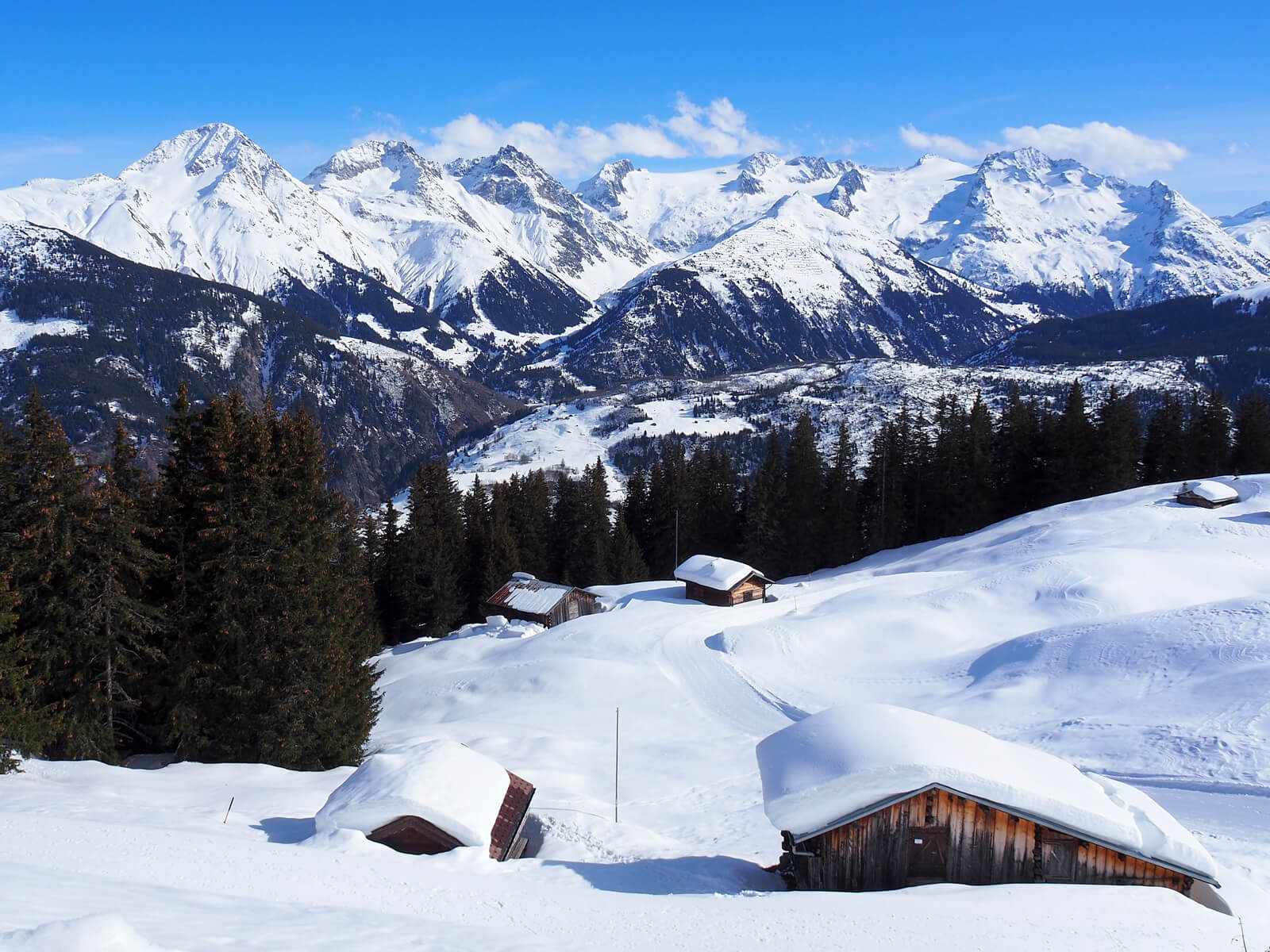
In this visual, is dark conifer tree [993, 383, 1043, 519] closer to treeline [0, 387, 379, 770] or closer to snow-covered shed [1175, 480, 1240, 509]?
snow-covered shed [1175, 480, 1240, 509]

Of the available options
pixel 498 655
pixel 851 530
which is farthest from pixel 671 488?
pixel 498 655

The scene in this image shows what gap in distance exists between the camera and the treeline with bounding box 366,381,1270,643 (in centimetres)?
6656

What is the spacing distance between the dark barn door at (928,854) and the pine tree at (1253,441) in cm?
6817

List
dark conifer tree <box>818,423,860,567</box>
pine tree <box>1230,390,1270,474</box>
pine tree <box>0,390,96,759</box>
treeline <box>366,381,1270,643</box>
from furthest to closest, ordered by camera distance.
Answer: dark conifer tree <box>818,423,860,567</box> → pine tree <box>1230,390,1270,474</box> → treeline <box>366,381,1270,643</box> → pine tree <box>0,390,96,759</box>

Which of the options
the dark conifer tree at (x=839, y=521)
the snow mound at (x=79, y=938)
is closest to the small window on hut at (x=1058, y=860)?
the snow mound at (x=79, y=938)

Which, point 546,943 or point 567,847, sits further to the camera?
point 567,847

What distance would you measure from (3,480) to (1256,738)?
114ft

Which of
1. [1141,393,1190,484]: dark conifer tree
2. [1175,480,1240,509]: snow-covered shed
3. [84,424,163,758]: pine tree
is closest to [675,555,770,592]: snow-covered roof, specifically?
[1175,480,1240,509]: snow-covered shed

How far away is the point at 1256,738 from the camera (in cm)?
2322

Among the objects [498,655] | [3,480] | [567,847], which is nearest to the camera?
[567,847]

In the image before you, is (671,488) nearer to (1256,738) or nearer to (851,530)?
(851,530)

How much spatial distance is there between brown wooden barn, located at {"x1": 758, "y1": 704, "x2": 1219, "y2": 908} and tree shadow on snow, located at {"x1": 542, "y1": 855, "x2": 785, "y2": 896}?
1.06 meters

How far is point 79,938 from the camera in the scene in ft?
26.5

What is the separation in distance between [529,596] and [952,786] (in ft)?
140
